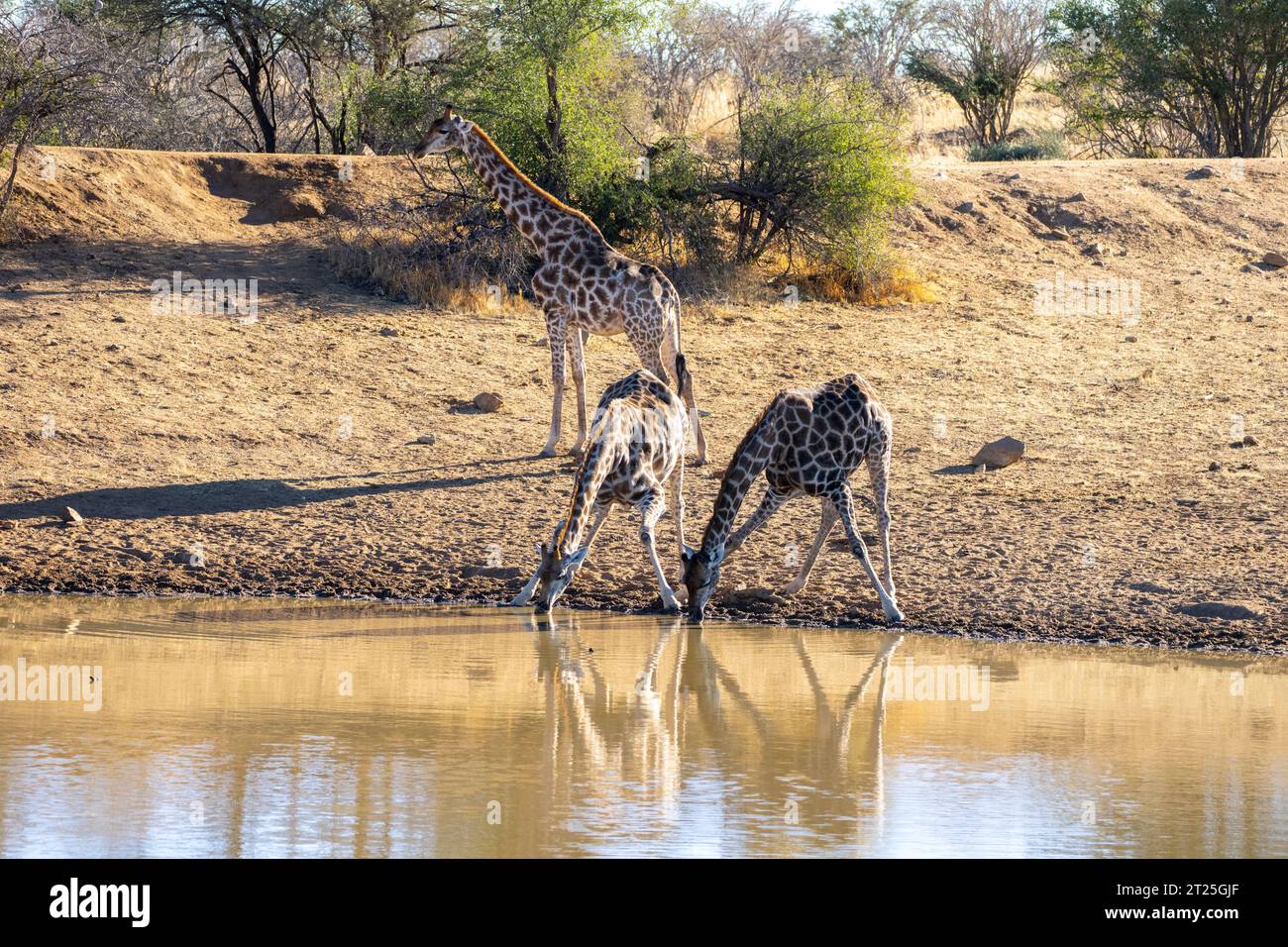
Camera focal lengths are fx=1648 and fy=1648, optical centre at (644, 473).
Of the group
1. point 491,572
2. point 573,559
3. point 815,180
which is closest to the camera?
point 573,559

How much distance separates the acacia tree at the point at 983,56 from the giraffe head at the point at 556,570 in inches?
892

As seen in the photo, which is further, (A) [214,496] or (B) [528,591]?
→ (A) [214,496]

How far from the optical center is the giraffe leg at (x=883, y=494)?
389 inches

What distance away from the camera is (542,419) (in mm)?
13617

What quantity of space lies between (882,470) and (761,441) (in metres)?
0.83

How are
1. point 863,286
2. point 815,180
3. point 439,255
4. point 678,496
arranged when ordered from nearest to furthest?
point 678,496, point 439,255, point 863,286, point 815,180

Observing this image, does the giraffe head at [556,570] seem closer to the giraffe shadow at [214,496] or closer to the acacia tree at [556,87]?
the giraffe shadow at [214,496]

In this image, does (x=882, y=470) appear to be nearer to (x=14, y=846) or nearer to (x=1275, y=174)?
(x=14, y=846)

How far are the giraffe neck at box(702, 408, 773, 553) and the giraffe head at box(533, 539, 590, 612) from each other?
100 centimetres

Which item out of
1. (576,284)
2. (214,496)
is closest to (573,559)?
(214,496)

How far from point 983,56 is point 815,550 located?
25.4 m

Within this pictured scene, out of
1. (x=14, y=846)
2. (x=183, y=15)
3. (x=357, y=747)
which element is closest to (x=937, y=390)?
(x=357, y=747)

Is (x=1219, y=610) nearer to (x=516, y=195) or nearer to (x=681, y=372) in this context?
(x=681, y=372)

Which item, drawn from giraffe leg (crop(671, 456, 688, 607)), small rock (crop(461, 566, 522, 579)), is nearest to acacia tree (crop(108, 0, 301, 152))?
small rock (crop(461, 566, 522, 579))
